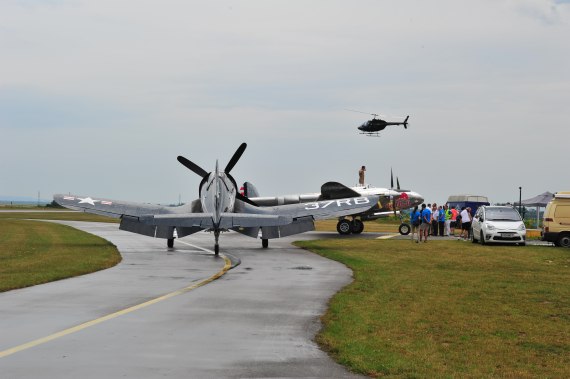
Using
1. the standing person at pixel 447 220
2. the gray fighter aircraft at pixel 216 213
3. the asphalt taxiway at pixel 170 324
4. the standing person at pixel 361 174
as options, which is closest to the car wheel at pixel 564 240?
the gray fighter aircraft at pixel 216 213

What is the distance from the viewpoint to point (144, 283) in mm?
17734

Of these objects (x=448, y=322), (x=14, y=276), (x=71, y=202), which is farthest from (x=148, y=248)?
(x=448, y=322)

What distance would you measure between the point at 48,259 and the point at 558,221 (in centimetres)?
2252

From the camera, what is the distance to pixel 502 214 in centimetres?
3772

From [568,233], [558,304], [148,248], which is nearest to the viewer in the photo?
[558,304]

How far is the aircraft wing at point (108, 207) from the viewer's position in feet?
104

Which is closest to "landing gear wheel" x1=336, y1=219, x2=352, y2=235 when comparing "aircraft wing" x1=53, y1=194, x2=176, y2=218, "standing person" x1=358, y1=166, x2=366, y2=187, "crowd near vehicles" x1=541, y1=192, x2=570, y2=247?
"standing person" x1=358, y1=166, x2=366, y2=187

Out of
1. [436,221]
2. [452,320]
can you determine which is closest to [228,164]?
[436,221]

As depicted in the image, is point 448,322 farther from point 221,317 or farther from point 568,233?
point 568,233

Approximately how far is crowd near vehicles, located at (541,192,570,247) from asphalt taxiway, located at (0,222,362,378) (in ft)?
56.6

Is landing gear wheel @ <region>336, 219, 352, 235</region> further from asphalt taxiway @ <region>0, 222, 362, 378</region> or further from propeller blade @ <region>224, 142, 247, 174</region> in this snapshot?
asphalt taxiway @ <region>0, 222, 362, 378</region>

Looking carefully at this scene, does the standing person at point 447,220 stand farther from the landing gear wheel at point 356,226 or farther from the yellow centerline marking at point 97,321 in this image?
the yellow centerline marking at point 97,321

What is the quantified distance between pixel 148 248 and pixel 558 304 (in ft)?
63.6

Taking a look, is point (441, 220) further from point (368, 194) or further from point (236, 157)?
point (236, 157)
